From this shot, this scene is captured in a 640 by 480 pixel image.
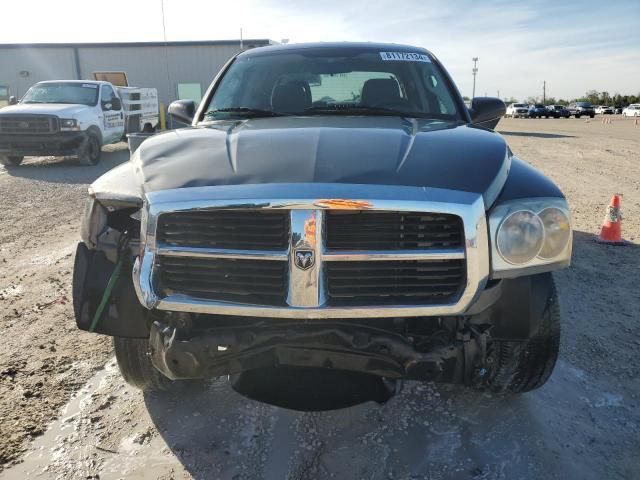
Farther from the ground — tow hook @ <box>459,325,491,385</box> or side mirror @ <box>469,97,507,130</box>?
side mirror @ <box>469,97,507,130</box>

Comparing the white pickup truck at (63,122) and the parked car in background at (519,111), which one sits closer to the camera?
the white pickup truck at (63,122)

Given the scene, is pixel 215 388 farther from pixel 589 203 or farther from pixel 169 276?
pixel 589 203

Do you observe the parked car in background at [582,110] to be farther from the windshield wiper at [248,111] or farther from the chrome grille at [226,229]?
the chrome grille at [226,229]

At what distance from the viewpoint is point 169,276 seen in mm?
2016

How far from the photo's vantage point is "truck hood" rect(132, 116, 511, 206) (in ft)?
6.42

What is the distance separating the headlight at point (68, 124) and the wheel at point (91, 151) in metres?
0.45

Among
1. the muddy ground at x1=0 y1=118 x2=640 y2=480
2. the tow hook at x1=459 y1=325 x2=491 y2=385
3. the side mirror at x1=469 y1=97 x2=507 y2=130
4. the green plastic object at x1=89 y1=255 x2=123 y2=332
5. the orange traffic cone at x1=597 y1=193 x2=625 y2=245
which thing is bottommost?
the muddy ground at x1=0 y1=118 x2=640 y2=480

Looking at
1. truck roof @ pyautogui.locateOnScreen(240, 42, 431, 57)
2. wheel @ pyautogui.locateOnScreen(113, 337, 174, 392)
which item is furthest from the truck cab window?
wheel @ pyautogui.locateOnScreen(113, 337, 174, 392)

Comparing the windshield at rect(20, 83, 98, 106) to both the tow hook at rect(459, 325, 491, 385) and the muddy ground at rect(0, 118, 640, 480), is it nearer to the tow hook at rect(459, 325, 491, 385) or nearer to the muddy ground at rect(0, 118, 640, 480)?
the muddy ground at rect(0, 118, 640, 480)

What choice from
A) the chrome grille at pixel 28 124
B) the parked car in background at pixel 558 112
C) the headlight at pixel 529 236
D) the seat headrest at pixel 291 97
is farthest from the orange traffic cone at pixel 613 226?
the parked car in background at pixel 558 112

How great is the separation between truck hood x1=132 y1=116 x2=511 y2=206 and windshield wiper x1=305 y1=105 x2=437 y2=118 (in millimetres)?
417

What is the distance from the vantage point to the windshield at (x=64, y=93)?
12148mm

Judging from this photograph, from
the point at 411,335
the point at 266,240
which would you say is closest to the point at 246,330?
the point at 266,240

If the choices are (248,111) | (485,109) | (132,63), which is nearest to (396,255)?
(248,111)
